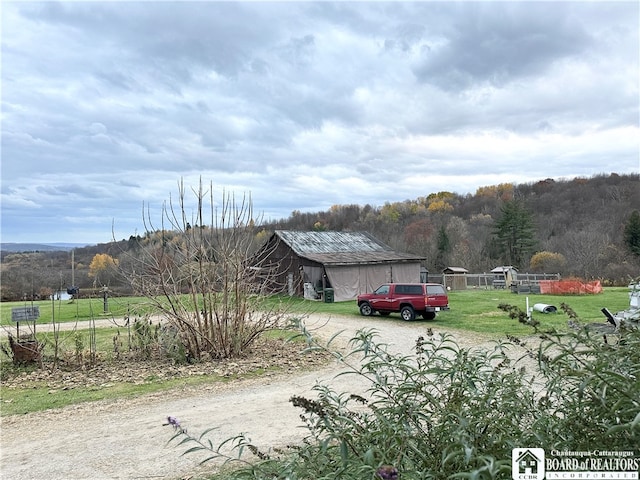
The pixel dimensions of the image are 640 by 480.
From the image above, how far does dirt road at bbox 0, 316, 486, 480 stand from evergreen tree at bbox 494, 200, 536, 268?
1980 inches

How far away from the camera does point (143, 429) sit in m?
6.60

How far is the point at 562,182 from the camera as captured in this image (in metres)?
80.8

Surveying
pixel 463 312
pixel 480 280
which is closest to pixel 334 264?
pixel 463 312

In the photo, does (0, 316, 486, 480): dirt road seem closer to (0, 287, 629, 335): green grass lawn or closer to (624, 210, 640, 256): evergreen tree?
(0, 287, 629, 335): green grass lawn

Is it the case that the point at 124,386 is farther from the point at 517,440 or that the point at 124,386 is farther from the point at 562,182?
the point at 562,182

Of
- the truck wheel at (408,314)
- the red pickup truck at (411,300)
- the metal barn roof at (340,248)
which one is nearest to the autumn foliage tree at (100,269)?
the red pickup truck at (411,300)

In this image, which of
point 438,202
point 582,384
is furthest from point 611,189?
point 582,384

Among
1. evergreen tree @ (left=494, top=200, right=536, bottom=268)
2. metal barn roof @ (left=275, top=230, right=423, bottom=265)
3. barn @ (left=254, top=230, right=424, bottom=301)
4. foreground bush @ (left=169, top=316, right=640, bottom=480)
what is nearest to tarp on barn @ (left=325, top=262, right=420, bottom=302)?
barn @ (left=254, top=230, right=424, bottom=301)

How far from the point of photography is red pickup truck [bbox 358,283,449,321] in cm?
1731

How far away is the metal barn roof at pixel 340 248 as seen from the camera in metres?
27.3

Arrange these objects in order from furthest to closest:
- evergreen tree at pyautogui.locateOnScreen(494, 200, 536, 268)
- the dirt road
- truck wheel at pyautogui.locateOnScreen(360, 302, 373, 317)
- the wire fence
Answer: evergreen tree at pyautogui.locateOnScreen(494, 200, 536, 268) < the wire fence < truck wheel at pyautogui.locateOnScreen(360, 302, 373, 317) < the dirt road

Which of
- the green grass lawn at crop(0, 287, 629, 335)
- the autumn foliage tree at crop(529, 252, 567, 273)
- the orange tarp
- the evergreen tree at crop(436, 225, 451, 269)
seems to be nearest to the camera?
the green grass lawn at crop(0, 287, 629, 335)

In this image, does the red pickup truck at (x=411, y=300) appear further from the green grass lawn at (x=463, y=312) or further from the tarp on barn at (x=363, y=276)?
the tarp on barn at (x=363, y=276)

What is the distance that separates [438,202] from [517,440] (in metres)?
83.3
